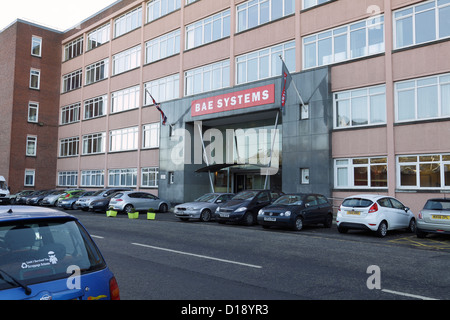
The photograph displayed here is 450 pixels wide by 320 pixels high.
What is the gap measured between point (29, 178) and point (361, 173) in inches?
1414

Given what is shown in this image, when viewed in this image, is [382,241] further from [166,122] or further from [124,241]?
[166,122]

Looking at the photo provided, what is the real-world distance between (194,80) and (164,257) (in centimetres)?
2262

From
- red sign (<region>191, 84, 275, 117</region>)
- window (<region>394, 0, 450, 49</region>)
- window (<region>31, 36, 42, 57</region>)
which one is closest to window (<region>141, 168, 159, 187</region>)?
red sign (<region>191, 84, 275, 117</region>)

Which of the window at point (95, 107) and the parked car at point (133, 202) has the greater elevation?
the window at point (95, 107)

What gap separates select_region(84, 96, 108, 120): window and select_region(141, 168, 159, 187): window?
904cm

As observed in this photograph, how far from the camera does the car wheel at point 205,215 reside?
1883 centimetres

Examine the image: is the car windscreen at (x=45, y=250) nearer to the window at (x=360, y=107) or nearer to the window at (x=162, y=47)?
the window at (x=360, y=107)

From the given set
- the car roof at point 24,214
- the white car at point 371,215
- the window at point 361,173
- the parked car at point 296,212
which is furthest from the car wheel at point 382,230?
the car roof at point 24,214

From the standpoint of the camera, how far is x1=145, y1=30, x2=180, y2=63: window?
31.9 metres

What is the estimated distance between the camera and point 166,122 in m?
31.1

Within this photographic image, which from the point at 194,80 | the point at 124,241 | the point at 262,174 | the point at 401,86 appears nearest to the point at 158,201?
the point at 262,174

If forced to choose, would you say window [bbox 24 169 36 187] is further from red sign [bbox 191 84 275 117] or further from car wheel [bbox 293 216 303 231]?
car wheel [bbox 293 216 303 231]

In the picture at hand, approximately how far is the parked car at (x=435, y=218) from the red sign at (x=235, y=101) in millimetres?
12411

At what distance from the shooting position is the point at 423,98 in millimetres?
18719
